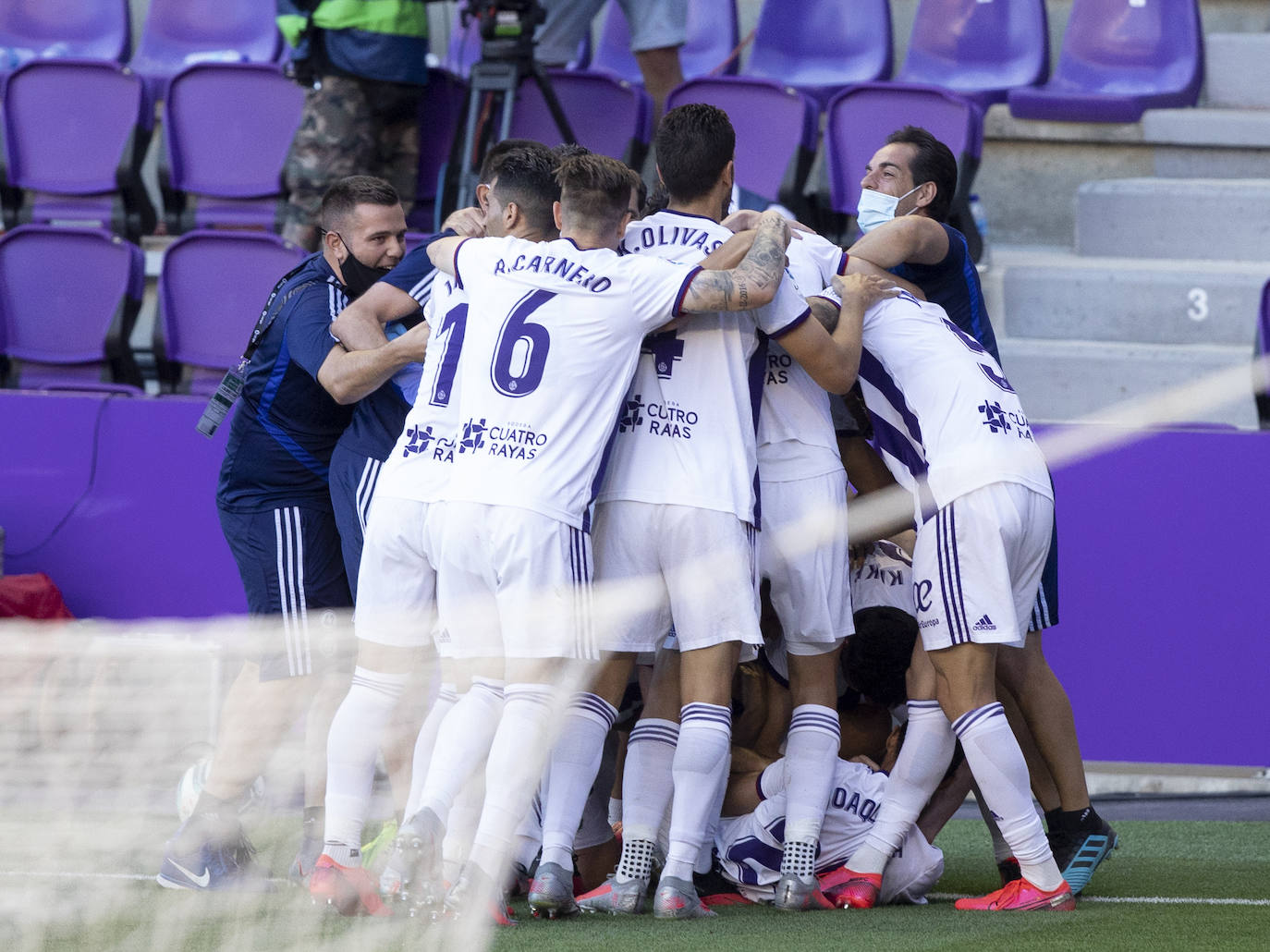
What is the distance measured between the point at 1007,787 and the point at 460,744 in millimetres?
1318

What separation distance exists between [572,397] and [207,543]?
3071mm

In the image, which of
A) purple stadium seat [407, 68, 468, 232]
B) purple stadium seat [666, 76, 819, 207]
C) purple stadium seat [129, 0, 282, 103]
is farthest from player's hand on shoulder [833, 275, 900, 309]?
purple stadium seat [129, 0, 282, 103]

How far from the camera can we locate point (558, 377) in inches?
159

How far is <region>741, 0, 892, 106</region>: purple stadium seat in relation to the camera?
894 cm

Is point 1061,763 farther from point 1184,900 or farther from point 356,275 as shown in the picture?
point 356,275

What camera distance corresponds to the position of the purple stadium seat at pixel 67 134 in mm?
8516

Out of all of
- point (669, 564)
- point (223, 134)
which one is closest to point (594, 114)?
point (223, 134)

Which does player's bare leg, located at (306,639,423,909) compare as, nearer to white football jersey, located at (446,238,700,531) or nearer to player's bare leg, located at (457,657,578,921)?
player's bare leg, located at (457,657,578,921)

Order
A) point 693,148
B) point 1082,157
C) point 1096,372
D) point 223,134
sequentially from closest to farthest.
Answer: point 693,148 → point 1096,372 → point 223,134 → point 1082,157

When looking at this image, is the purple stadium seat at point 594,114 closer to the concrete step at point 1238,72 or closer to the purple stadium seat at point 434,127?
the purple stadium seat at point 434,127

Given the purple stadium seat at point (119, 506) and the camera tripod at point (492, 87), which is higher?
the camera tripod at point (492, 87)

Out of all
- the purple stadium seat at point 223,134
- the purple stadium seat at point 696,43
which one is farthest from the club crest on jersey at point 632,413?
the purple stadium seat at point 696,43

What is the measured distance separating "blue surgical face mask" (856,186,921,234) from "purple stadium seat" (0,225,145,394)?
393 cm

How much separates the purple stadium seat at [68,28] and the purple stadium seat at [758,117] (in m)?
3.83
